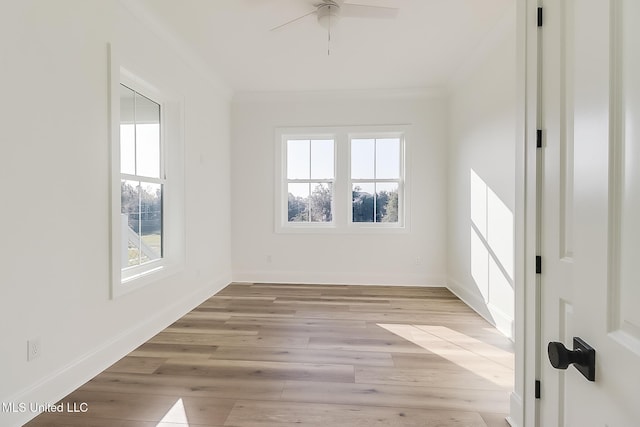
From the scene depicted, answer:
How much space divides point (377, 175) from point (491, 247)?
6.47 feet

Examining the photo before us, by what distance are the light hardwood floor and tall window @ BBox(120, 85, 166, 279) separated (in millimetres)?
762

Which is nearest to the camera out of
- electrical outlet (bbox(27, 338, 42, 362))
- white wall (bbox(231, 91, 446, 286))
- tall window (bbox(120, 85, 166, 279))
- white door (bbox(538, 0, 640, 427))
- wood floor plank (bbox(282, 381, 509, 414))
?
white door (bbox(538, 0, 640, 427))

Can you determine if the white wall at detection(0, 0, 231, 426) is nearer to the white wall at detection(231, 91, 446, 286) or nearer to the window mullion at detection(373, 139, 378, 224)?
the white wall at detection(231, 91, 446, 286)

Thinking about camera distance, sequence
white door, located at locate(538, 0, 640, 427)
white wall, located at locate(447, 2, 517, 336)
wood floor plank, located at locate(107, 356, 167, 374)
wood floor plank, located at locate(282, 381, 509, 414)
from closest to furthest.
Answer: white door, located at locate(538, 0, 640, 427), wood floor plank, located at locate(282, 381, 509, 414), wood floor plank, located at locate(107, 356, 167, 374), white wall, located at locate(447, 2, 517, 336)

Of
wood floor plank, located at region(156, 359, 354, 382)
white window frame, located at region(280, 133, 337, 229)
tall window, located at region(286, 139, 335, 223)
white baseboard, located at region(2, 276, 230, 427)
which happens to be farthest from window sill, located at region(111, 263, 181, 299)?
tall window, located at region(286, 139, 335, 223)

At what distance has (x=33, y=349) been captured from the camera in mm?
1609

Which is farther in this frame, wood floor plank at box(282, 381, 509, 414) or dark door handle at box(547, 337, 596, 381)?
wood floor plank at box(282, 381, 509, 414)

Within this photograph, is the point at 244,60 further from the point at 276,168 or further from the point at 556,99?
the point at 556,99

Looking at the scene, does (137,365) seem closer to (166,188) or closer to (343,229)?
(166,188)

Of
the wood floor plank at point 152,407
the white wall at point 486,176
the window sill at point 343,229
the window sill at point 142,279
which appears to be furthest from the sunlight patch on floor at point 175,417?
the window sill at point 343,229

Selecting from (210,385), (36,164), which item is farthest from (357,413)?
(36,164)

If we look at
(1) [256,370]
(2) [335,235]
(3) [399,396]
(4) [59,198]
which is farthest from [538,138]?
(2) [335,235]

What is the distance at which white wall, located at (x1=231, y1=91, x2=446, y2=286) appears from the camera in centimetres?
434
